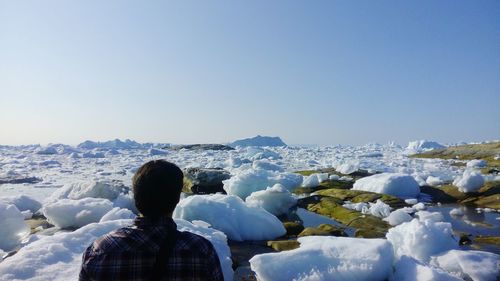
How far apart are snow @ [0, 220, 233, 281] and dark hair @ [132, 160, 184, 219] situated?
3351 mm

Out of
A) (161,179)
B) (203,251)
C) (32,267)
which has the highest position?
(161,179)

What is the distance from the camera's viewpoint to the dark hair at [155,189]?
201cm

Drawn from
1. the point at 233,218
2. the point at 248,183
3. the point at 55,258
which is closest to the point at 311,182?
the point at 248,183

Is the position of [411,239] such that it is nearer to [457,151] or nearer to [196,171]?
[196,171]

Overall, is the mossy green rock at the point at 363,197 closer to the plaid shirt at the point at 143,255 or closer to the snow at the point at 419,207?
the snow at the point at 419,207

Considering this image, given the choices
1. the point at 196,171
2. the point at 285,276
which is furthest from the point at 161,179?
the point at 196,171

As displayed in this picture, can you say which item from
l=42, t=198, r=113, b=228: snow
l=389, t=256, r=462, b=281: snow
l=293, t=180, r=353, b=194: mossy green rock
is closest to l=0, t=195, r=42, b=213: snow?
l=42, t=198, r=113, b=228: snow

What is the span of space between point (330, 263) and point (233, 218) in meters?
3.78

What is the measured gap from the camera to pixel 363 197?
13.9m

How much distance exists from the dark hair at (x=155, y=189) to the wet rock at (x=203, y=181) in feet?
50.6

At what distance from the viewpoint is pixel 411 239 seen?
23.2ft

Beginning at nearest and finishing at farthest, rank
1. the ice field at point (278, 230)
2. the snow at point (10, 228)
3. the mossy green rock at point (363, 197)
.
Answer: the ice field at point (278, 230), the snow at point (10, 228), the mossy green rock at point (363, 197)

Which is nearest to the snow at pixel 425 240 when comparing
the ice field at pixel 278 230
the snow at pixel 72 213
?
the ice field at pixel 278 230

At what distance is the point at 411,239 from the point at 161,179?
20.2ft
